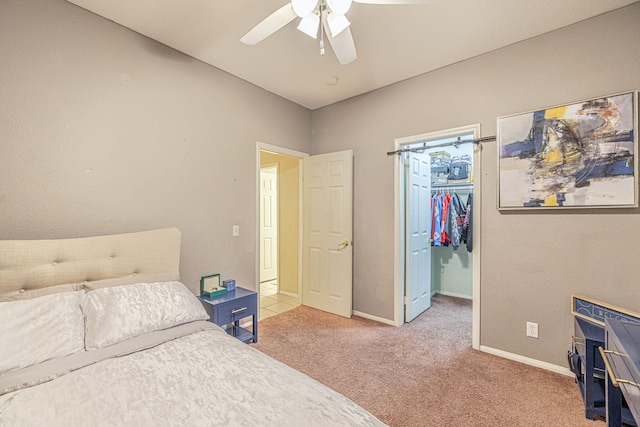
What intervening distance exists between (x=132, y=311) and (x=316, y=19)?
6.72 ft

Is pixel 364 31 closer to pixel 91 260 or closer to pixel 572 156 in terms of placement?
pixel 572 156

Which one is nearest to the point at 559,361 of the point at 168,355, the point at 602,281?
the point at 602,281

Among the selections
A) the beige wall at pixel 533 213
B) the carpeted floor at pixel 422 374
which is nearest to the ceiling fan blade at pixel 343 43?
the beige wall at pixel 533 213

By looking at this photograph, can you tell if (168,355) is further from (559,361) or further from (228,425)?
(559,361)

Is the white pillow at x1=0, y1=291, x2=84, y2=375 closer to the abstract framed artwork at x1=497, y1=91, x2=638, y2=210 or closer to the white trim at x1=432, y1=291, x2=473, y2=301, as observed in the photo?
the abstract framed artwork at x1=497, y1=91, x2=638, y2=210

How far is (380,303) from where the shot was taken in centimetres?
326

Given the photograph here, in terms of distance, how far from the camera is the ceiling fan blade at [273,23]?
5.16 feet

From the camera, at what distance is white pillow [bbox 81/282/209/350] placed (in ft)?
4.82

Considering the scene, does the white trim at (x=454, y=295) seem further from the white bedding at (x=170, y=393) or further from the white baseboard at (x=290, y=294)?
the white bedding at (x=170, y=393)

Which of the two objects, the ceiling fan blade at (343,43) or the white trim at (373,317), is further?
the white trim at (373,317)

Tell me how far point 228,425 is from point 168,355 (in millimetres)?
640

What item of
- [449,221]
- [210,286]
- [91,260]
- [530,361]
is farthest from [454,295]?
[91,260]

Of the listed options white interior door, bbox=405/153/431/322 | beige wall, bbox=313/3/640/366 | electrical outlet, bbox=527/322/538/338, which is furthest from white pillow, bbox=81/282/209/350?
electrical outlet, bbox=527/322/538/338

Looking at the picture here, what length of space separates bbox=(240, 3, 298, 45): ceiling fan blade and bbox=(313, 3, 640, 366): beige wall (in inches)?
71.5
